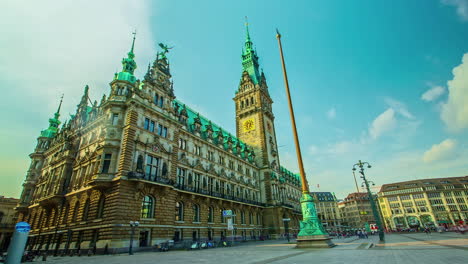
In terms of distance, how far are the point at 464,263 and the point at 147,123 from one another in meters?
30.7

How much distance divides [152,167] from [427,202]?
110004mm

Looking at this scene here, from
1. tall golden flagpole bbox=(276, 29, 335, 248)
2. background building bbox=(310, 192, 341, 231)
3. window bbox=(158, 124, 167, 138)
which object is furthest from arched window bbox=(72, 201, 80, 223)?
background building bbox=(310, 192, 341, 231)

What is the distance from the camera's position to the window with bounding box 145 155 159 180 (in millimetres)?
28758

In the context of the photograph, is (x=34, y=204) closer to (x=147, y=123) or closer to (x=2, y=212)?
(x=147, y=123)

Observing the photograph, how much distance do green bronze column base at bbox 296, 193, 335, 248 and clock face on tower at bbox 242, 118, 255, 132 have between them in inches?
1722

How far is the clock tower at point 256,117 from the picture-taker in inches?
2391

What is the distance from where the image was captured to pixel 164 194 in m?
29.2

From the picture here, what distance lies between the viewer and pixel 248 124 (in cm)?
6512

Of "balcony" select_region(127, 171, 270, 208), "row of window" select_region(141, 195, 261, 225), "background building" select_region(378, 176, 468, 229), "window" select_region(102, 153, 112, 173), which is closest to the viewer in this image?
"balcony" select_region(127, 171, 270, 208)

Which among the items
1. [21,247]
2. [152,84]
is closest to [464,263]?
[21,247]

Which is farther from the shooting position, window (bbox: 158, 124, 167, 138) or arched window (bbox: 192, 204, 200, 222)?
arched window (bbox: 192, 204, 200, 222)

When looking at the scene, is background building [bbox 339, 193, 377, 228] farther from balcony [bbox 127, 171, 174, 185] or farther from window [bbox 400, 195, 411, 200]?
balcony [bbox 127, 171, 174, 185]

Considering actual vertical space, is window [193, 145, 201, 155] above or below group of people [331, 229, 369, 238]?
above

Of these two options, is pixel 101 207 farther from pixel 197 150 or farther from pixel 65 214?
pixel 197 150
